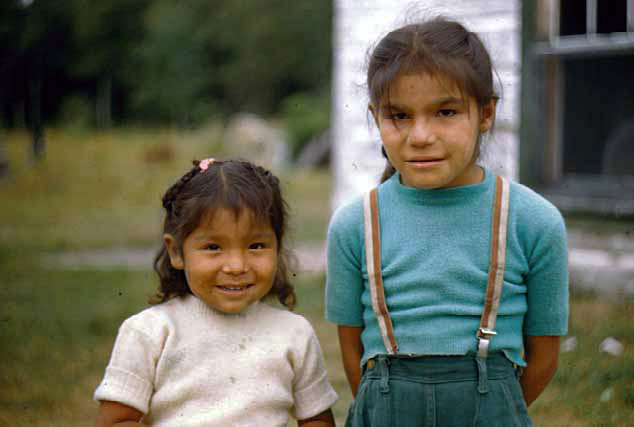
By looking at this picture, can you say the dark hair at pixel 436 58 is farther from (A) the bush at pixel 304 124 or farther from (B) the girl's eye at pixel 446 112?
(A) the bush at pixel 304 124

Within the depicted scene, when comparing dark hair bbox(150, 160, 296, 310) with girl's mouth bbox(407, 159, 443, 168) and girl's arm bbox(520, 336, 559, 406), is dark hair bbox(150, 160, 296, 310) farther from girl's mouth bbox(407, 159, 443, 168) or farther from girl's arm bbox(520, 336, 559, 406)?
girl's arm bbox(520, 336, 559, 406)

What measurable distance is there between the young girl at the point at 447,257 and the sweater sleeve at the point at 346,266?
51 mm

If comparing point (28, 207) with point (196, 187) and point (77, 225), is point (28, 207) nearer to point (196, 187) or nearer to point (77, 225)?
point (77, 225)

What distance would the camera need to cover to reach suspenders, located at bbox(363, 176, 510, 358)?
2023 millimetres

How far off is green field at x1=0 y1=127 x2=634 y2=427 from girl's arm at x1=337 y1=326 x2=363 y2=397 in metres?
0.52

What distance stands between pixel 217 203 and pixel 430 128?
634mm

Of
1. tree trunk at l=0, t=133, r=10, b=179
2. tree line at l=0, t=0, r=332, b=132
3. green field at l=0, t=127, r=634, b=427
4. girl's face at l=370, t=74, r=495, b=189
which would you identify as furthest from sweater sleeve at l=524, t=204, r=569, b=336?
tree trunk at l=0, t=133, r=10, b=179

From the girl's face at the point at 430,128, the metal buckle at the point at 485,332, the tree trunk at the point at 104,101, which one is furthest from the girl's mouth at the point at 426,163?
the tree trunk at the point at 104,101

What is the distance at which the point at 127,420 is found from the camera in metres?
2.15

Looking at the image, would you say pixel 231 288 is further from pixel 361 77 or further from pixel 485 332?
pixel 361 77

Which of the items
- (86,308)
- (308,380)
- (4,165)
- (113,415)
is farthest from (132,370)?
(4,165)

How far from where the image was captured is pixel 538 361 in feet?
7.14

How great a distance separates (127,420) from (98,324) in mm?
2852

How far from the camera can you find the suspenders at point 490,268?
2.02 meters
